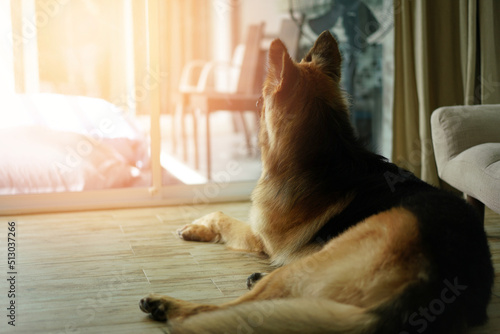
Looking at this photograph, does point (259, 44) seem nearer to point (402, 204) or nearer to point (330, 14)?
point (330, 14)

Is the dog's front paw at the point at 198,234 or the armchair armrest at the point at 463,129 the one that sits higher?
the armchair armrest at the point at 463,129

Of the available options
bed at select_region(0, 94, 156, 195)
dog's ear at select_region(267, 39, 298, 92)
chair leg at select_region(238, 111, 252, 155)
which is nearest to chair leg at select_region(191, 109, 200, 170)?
chair leg at select_region(238, 111, 252, 155)

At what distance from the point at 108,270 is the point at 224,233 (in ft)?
2.05

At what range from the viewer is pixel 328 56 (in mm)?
2209

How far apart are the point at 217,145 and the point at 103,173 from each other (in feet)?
4.96

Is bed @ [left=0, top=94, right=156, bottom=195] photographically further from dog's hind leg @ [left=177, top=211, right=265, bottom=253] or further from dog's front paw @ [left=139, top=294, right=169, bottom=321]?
dog's front paw @ [left=139, top=294, right=169, bottom=321]

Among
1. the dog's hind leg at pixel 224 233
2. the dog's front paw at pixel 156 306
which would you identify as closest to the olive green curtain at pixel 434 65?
the dog's hind leg at pixel 224 233

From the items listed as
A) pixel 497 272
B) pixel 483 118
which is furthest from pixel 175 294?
pixel 483 118

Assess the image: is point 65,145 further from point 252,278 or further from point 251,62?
point 252,278

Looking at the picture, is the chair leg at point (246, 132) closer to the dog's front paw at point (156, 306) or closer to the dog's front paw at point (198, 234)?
the dog's front paw at point (198, 234)

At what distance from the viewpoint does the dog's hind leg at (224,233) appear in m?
2.63

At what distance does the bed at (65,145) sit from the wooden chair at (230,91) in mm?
762

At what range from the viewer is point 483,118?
2988 mm

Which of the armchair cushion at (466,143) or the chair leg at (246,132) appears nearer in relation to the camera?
the armchair cushion at (466,143)
